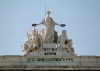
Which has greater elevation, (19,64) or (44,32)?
(44,32)

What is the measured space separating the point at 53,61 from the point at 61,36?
3.21m

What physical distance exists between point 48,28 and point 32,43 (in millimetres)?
2208

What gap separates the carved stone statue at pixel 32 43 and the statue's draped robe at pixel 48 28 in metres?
0.88

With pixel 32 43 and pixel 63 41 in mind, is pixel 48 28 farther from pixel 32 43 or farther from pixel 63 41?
pixel 32 43

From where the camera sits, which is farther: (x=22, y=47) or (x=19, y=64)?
(x=22, y=47)

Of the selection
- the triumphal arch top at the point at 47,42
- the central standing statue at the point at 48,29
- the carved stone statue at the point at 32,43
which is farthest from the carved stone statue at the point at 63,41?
the carved stone statue at the point at 32,43

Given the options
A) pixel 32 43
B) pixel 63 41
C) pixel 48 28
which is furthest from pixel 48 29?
pixel 32 43

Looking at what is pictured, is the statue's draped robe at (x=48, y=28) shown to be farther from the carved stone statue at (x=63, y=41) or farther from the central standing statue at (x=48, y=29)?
the carved stone statue at (x=63, y=41)

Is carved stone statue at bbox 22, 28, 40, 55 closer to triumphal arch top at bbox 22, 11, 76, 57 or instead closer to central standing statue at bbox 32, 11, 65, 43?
triumphal arch top at bbox 22, 11, 76, 57

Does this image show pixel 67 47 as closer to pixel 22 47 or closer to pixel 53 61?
pixel 53 61

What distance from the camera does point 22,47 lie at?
86.7ft

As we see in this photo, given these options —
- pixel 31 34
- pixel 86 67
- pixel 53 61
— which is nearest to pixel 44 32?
pixel 31 34

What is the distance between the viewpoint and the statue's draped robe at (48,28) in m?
26.7

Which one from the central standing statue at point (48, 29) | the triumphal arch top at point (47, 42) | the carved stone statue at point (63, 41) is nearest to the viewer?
the triumphal arch top at point (47, 42)
